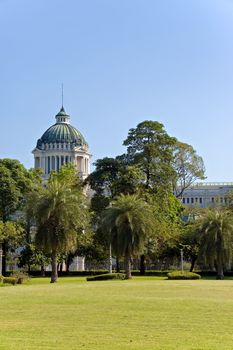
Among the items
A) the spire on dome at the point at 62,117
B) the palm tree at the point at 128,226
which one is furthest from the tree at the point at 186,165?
the spire on dome at the point at 62,117

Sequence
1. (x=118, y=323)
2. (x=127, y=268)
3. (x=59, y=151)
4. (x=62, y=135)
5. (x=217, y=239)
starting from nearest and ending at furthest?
1. (x=118, y=323)
2. (x=127, y=268)
3. (x=217, y=239)
4. (x=59, y=151)
5. (x=62, y=135)

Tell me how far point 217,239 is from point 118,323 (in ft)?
141

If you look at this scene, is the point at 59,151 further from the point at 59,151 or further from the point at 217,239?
the point at 217,239

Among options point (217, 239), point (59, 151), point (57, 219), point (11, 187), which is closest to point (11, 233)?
point (11, 187)

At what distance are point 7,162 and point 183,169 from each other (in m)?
24.1

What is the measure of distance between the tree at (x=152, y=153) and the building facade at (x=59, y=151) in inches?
2387

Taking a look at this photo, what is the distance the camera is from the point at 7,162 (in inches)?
2857

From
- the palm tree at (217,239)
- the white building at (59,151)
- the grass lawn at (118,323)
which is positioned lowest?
the grass lawn at (118,323)

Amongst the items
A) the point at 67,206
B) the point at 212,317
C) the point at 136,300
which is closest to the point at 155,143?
the point at 67,206

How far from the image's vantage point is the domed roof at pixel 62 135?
436ft

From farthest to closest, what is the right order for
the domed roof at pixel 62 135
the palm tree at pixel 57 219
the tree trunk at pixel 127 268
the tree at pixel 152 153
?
the domed roof at pixel 62 135, the tree at pixel 152 153, the tree trunk at pixel 127 268, the palm tree at pixel 57 219

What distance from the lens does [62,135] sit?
13362 cm

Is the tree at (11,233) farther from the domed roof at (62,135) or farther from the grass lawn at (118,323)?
the domed roof at (62,135)

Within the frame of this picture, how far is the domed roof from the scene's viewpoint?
436 ft
